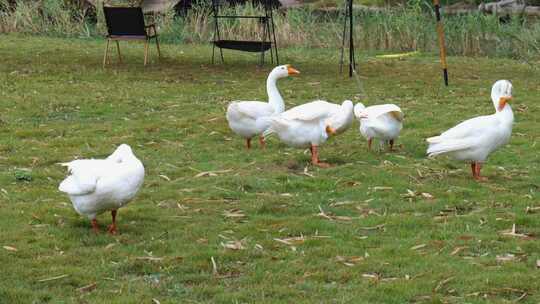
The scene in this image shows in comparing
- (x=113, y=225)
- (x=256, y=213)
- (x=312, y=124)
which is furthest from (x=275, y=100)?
(x=113, y=225)

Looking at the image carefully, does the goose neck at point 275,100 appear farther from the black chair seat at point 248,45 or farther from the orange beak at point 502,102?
the black chair seat at point 248,45

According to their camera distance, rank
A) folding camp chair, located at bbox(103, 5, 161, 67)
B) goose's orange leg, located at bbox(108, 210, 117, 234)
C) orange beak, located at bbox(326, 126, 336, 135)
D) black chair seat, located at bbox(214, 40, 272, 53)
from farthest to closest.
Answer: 1. folding camp chair, located at bbox(103, 5, 161, 67)
2. black chair seat, located at bbox(214, 40, 272, 53)
3. orange beak, located at bbox(326, 126, 336, 135)
4. goose's orange leg, located at bbox(108, 210, 117, 234)

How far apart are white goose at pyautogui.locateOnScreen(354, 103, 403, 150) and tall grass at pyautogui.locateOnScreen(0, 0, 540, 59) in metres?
11.3

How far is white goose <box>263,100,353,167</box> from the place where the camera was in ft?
30.6

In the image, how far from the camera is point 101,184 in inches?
262

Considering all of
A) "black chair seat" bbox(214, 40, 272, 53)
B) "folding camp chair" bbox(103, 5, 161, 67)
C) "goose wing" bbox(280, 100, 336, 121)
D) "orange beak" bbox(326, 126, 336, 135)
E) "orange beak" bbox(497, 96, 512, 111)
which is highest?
"folding camp chair" bbox(103, 5, 161, 67)

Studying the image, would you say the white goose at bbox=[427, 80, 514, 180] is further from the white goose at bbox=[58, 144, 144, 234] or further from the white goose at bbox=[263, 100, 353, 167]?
the white goose at bbox=[58, 144, 144, 234]

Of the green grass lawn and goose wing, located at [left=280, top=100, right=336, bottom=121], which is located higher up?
goose wing, located at [left=280, top=100, right=336, bottom=121]

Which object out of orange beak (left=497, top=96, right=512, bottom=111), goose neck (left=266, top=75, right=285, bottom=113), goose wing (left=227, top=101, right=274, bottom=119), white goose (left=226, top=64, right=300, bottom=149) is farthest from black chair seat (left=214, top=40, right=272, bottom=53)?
orange beak (left=497, top=96, right=512, bottom=111)

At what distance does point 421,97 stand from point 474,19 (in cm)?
682

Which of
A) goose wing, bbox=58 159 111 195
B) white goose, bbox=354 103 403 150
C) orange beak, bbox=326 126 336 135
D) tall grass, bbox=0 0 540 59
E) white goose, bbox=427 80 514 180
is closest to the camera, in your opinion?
goose wing, bbox=58 159 111 195

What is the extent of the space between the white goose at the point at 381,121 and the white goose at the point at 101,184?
3.47 metres

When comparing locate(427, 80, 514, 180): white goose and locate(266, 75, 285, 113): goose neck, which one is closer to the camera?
locate(427, 80, 514, 180): white goose

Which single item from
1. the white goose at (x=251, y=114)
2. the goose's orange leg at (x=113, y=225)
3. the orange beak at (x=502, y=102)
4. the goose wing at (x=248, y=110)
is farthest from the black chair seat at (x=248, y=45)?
the goose's orange leg at (x=113, y=225)
